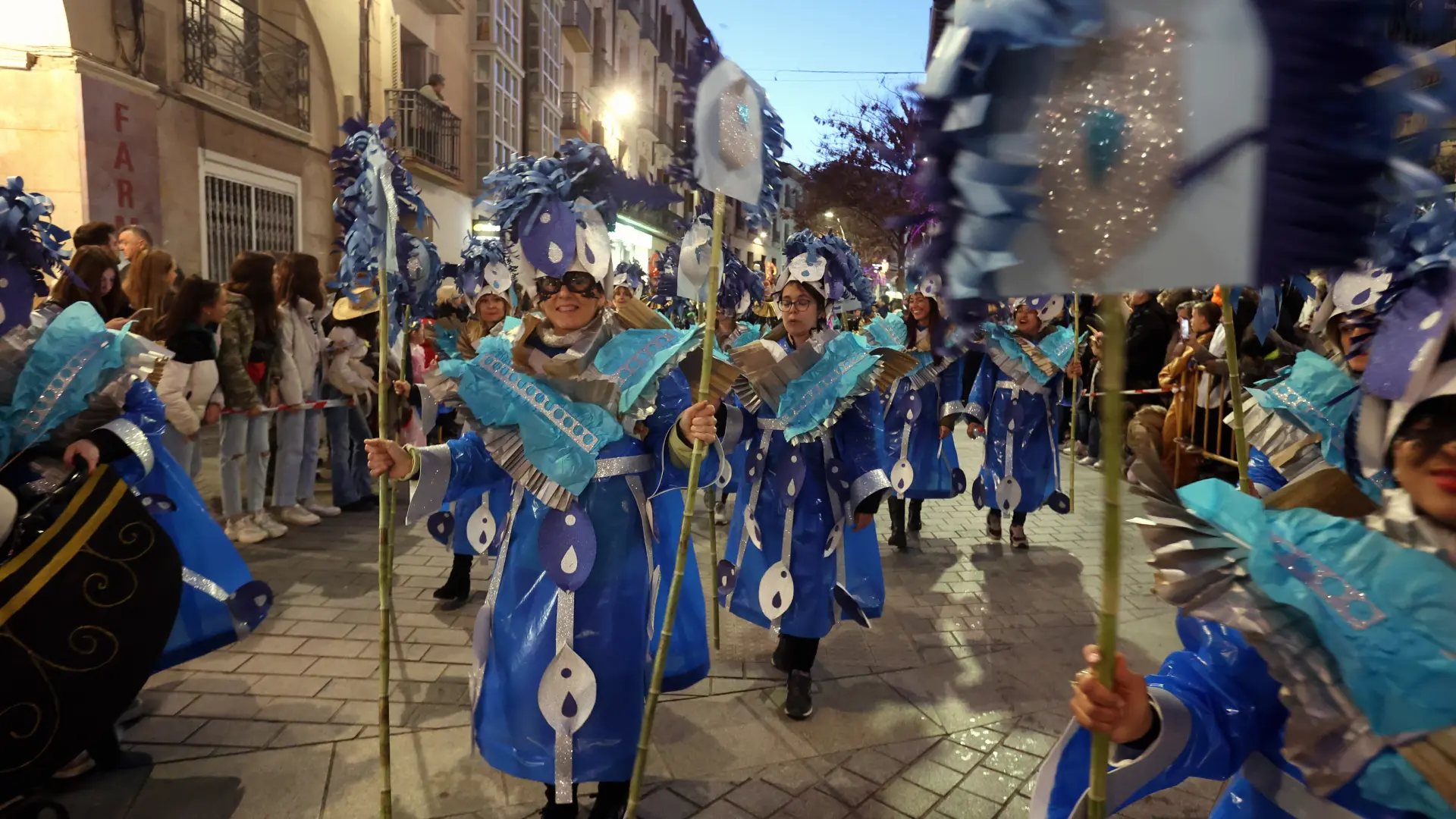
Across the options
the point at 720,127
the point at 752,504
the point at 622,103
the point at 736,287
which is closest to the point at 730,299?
the point at 736,287

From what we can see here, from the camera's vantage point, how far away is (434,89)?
50.7 feet

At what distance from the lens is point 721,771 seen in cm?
332

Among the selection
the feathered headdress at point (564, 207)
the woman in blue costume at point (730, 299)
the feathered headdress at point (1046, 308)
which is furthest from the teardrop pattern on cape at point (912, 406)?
the feathered headdress at point (564, 207)

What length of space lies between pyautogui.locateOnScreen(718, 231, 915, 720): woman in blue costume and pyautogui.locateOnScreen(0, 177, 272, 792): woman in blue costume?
6.93 feet

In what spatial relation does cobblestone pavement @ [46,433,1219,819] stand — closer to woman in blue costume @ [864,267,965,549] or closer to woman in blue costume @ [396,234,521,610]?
woman in blue costume @ [396,234,521,610]

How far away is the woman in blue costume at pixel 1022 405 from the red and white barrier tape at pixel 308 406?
522 centimetres

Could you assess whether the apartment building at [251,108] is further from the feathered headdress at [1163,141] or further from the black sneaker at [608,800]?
the black sneaker at [608,800]

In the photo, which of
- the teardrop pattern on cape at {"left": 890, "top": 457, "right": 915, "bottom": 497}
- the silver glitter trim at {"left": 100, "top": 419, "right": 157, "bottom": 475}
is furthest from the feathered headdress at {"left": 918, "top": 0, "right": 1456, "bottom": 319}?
the teardrop pattern on cape at {"left": 890, "top": 457, "right": 915, "bottom": 497}

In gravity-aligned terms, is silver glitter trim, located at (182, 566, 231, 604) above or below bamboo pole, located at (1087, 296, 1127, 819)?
below

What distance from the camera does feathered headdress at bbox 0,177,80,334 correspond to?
2.78 meters

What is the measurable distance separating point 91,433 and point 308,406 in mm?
3793

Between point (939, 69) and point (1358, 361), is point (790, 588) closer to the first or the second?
point (1358, 361)

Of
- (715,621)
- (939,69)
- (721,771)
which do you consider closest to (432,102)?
(715,621)

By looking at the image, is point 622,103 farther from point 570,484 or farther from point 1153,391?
point 570,484
